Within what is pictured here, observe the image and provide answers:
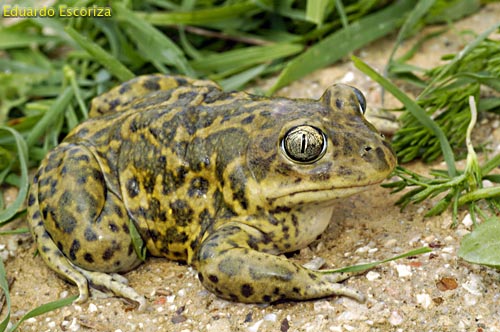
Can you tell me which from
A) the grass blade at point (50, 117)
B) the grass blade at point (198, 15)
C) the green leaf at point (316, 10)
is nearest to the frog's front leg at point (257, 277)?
the grass blade at point (50, 117)

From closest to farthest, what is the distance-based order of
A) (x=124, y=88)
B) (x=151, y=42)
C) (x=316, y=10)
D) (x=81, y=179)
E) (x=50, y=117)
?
1. (x=81, y=179)
2. (x=124, y=88)
3. (x=50, y=117)
4. (x=316, y=10)
5. (x=151, y=42)

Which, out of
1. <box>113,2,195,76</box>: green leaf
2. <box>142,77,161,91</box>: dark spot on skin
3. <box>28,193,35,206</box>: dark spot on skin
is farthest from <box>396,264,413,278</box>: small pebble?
<box>113,2,195,76</box>: green leaf

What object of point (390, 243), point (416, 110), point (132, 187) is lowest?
point (390, 243)

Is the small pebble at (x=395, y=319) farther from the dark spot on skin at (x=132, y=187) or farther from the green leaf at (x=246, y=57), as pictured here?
the green leaf at (x=246, y=57)

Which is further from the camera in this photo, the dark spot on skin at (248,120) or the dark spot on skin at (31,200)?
the dark spot on skin at (31,200)

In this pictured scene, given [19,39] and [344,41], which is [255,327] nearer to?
[344,41]

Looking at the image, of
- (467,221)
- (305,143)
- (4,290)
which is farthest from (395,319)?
(4,290)

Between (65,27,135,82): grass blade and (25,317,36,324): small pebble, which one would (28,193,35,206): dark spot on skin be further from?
(65,27,135,82): grass blade

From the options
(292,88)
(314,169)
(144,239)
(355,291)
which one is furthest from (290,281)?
(292,88)
